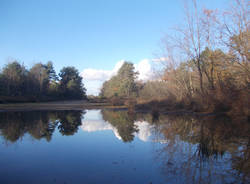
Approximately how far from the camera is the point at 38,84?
173 ft

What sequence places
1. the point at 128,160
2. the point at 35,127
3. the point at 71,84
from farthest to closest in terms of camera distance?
the point at 71,84, the point at 35,127, the point at 128,160

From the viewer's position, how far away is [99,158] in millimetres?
6242

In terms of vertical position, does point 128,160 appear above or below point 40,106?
below

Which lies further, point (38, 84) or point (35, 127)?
point (38, 84)

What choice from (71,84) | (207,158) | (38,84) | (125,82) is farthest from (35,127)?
(71,84)

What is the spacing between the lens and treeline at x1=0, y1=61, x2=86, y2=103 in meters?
45.4

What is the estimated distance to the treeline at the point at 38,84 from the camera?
4541cm

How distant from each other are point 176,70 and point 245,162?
19.2 metres

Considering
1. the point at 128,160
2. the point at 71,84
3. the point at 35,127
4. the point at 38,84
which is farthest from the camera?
the point at 71,84

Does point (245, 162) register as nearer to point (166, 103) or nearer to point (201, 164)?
point (201, 164)

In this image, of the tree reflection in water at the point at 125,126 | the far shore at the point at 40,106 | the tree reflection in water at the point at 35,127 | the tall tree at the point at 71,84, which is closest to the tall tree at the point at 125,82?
the tall tree at the point at 71,84

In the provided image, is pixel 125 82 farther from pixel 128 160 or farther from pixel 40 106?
pixel 128 160


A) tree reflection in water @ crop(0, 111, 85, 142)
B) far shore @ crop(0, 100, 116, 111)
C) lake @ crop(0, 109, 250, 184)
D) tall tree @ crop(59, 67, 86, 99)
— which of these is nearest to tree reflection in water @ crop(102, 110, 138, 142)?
lake @ crop(0, 109, 250, 184)

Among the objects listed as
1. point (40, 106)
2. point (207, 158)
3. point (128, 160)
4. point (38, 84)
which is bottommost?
point (128, 160)
